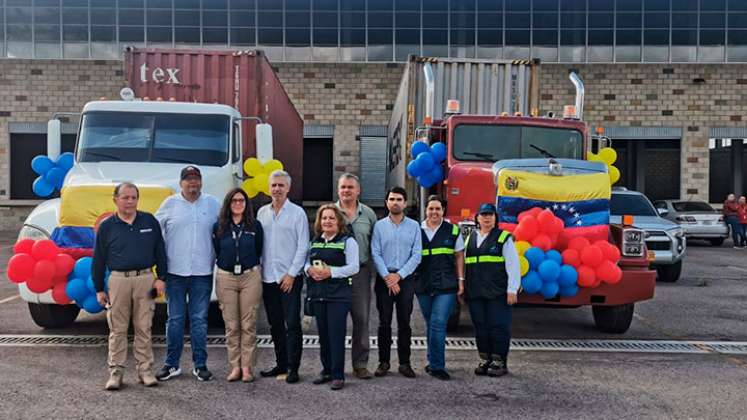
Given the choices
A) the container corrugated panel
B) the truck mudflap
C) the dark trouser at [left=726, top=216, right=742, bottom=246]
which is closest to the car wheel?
the dark trouser at [left=726, top=216, right=742, bottom=246]

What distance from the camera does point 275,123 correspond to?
1102cm

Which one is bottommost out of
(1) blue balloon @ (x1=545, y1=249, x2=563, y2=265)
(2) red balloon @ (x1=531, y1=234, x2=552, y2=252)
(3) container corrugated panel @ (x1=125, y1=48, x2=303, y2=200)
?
(1) blue balloon @ (x1=545, y1=249, x2=563, y2=265)

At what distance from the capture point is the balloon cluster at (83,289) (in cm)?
610

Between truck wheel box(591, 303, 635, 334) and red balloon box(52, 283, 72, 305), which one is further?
truck wheel box(591, 303, 635, 334)

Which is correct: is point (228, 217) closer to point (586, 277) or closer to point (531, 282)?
point (531, 282)

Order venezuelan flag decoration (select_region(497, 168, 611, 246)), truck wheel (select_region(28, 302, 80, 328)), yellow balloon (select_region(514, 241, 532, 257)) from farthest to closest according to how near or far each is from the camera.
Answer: truck wheel (select_region(28, 302, 80, 328)) < venezuelan flag decoration (select_region(497, 168, 611, 246)) < yellow balloon (select_region(514, 241, 532, 257))

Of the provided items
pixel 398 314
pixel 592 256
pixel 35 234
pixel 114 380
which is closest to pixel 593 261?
pixel 592 256

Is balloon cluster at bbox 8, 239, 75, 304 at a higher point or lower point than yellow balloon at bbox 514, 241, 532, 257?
lower

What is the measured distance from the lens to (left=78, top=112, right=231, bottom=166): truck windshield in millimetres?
7879

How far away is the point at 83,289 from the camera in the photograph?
6.11 m

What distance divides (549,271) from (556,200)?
972 millimetres

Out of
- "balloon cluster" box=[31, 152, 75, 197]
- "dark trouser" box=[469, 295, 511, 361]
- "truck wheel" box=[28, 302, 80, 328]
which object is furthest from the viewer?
"balloon cluster" box=[31, 152, 75, 197]

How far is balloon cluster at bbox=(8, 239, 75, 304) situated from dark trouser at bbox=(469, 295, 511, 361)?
150 inches

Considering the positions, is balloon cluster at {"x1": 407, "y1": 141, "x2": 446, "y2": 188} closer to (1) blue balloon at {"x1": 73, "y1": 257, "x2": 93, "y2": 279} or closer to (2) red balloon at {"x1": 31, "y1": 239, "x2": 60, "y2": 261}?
(1) blue balloon at {"x1": 73, "y1": 257, "x2": 93, "y2": 279}
